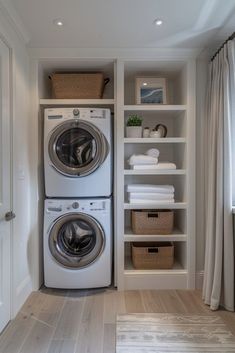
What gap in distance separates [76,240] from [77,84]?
5.16 feet

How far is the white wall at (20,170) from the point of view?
2.17 m

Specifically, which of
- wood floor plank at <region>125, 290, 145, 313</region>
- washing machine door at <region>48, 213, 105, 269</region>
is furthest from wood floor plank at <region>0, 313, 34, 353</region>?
wood floor plank at <region>125, 290, 145, 313</region>

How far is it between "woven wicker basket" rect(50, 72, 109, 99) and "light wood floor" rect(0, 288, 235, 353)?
6.48 ft

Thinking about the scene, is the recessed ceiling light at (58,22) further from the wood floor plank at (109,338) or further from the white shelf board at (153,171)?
the wood floor plank at (109,338)

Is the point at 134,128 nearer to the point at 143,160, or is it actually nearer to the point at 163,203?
the point at 143,160

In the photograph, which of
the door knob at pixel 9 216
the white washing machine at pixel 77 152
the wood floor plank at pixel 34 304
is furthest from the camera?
the white washing machine at pixel 77 152

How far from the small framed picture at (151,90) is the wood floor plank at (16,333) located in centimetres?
227

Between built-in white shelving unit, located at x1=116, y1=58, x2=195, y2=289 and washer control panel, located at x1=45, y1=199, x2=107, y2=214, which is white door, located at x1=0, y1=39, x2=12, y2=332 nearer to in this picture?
washer control panel, located at x1=45, y1=199, x2=107, y2=214

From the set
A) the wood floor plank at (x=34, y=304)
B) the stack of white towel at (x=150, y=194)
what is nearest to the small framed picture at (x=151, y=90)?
the stack of white towel at (x=150, y=194)

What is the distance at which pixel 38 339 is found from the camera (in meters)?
1.87

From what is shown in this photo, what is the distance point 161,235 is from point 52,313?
1.21 m

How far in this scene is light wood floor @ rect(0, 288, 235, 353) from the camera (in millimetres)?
1811

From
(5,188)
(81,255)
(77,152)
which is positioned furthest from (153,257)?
(5,188)

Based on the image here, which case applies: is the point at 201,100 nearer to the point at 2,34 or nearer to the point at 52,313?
the point at 2,34
